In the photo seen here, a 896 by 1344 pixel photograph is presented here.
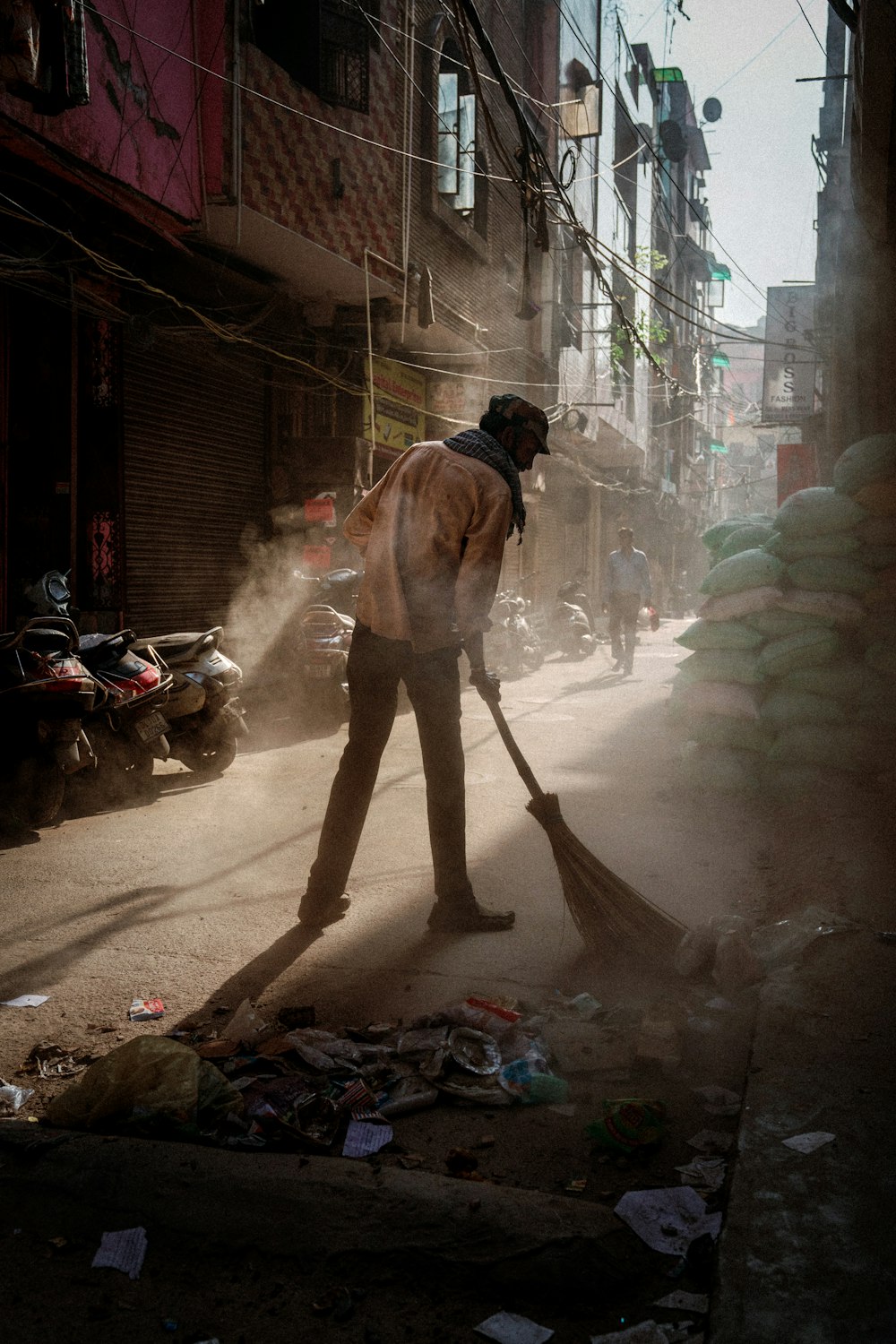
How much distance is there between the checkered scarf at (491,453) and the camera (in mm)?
3633

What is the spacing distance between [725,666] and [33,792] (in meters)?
3.76

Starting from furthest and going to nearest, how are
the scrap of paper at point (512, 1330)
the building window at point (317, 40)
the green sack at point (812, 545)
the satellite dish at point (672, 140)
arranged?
the satellite dish at point (672, 140)
the building window at point (317, 40)
the green sack at point (812, 545)
the scrap of paper at point (512, 1330)

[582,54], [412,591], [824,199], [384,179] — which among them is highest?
[582,54]

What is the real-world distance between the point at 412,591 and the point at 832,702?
9.14ft

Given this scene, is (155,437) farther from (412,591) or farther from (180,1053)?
(180,1053)

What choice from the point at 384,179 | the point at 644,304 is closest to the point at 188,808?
the point at 384,179

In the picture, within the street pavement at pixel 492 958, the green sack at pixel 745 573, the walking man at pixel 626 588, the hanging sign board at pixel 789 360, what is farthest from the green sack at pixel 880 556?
the hanging sign board at pixel 789 360

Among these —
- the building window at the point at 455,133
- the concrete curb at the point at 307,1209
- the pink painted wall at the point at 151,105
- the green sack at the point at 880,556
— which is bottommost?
the concrete curb at the point at 307,1209

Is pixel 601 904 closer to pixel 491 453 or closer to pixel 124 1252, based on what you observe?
pixel 491 453

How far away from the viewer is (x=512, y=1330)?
1.76 m

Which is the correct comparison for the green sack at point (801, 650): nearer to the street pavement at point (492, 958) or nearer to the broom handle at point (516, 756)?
the street pavement at point (492, 958)

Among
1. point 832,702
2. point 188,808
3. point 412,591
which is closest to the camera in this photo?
point 412,591

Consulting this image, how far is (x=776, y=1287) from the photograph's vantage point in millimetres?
1721

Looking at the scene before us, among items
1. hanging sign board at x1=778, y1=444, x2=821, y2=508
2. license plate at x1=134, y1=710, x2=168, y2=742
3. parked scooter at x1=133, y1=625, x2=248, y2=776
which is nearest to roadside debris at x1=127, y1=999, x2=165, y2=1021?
license plate at x1=134, y1=710, x2=168, y2=742
